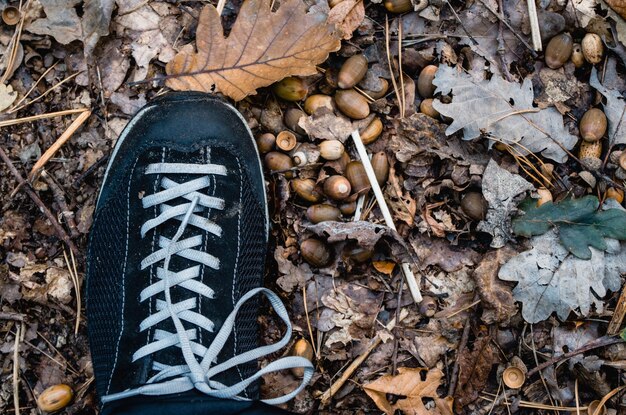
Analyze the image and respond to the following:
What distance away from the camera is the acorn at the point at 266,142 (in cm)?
312

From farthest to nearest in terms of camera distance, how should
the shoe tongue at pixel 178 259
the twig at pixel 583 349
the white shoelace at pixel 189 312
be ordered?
the twig at pixel 583 349 < the shoe tongue at pixel 178 259 < the white shoelace at pixel 189 312

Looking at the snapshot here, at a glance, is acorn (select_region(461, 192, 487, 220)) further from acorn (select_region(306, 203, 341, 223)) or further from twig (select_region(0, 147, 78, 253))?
twig (select_region(0, 147, 78, 253))

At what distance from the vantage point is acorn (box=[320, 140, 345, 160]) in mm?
3033

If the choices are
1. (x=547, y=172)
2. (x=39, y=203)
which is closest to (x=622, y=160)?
(x=547, y=172)

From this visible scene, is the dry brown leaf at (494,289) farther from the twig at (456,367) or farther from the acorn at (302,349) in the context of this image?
the acorn at (302,349)

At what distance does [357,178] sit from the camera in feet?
9.93

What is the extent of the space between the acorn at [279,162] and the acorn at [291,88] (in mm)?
297

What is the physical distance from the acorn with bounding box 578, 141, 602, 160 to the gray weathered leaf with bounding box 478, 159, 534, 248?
34 centimetres

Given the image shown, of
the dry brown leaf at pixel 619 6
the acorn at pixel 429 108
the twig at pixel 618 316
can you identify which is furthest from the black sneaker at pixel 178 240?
the dry brown leaf at pixel 619 6

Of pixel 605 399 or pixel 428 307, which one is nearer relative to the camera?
pixel 605 399

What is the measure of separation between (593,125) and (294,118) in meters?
1.49

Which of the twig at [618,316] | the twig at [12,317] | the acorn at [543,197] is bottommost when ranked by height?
the twig at [618,316]

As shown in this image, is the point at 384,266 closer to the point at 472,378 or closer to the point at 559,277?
the point at 472,378

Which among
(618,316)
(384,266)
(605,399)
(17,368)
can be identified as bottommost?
(605,399)
